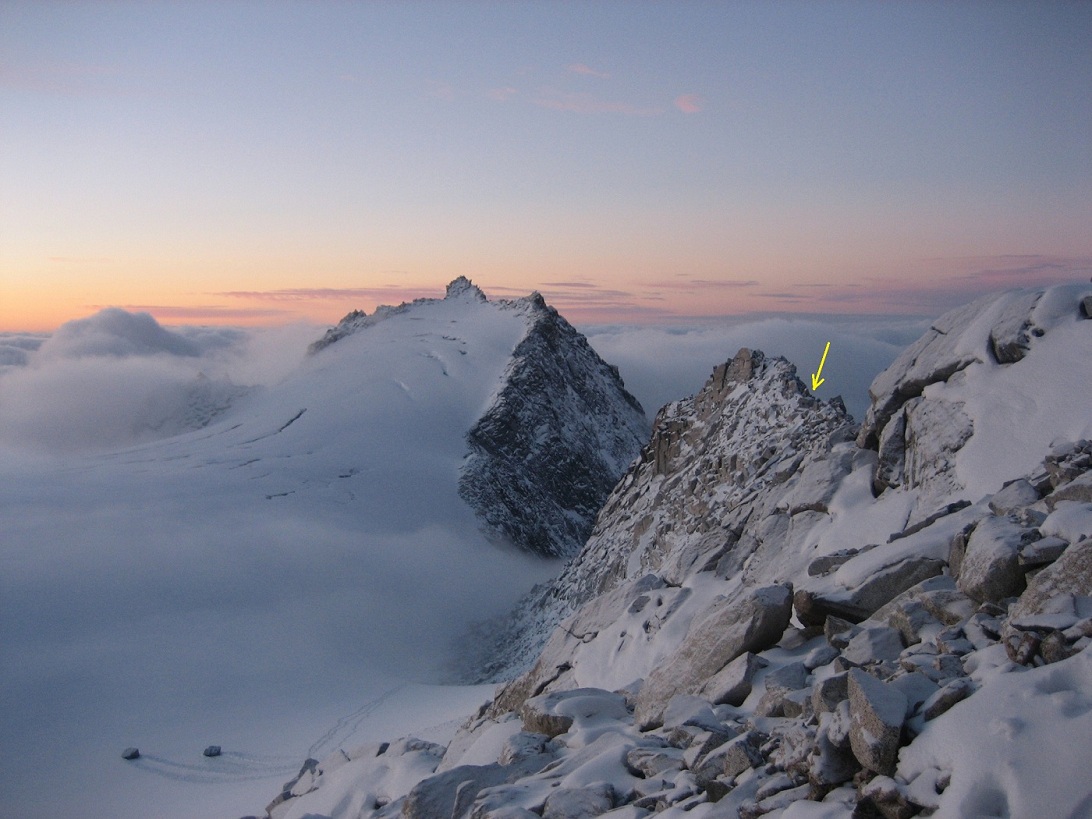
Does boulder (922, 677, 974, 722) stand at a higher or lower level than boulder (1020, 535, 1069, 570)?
lower

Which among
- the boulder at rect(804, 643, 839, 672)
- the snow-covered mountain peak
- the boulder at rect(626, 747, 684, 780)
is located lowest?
the boulder at rect(626, 747, 684, 780)

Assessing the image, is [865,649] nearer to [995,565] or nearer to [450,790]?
[995,565]

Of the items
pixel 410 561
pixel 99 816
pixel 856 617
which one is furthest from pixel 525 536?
pixel 856 617

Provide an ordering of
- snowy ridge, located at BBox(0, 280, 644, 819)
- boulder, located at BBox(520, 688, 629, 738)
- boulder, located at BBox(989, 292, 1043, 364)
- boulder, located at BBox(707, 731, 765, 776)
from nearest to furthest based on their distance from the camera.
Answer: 1. boulder, located at BBox(707, 731, 765, 776)
2. boulder, located at BBox(520, 688, 629, 738)
3. boulder, located at BBox(989, 292, 1043, 364)
4. snowy ridge, located at BBox(0, 280, 644, 819)

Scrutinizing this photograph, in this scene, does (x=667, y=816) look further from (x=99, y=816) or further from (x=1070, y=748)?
(x=99, y=816)

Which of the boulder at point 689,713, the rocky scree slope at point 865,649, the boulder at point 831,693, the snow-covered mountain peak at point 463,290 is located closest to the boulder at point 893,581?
the rocky scree slope at point 865,649

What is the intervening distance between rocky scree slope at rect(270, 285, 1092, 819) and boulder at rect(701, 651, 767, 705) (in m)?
0.03

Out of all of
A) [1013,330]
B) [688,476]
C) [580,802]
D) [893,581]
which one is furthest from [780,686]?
[688,476]

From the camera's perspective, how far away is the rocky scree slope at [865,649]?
6.48 m

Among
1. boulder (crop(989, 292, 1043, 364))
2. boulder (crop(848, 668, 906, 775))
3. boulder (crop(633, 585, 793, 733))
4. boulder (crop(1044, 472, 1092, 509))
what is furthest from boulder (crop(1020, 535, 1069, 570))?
boulder (crop(989, 292, 1043, 364))

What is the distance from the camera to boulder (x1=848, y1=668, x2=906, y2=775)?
6.48 meters

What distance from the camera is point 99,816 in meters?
26.6

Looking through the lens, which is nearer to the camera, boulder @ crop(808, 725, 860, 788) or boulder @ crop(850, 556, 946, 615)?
boulder @ crop(808, 725, 860, 788)

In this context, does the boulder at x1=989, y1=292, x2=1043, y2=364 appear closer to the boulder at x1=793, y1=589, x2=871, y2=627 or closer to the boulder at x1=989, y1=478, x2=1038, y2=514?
the boulder at x1=989, y1=478, x2=1038, y2=514
